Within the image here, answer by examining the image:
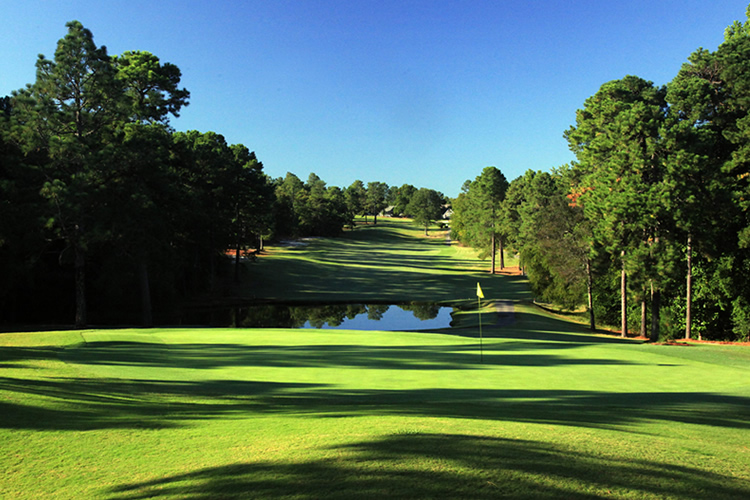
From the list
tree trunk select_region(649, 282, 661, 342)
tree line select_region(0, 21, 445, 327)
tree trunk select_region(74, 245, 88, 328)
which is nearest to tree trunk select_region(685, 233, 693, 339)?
tree trunk select_region(649, 282, 661, 342)

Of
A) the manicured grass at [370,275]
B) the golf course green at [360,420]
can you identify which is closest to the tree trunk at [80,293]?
the golf course green at [360,420]

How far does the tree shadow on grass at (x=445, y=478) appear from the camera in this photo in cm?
418

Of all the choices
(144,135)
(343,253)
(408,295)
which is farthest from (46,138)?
(343,253)

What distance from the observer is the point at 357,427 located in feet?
21.2

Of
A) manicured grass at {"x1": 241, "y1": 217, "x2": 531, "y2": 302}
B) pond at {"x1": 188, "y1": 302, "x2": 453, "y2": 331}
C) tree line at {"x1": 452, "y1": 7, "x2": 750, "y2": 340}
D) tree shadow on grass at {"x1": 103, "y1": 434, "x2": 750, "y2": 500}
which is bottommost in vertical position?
pond at {"x1": 188, "y1": 302, "x2": 453, "y2": 331}

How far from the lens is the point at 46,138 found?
27.5m

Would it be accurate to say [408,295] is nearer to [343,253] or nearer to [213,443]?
[343,253]

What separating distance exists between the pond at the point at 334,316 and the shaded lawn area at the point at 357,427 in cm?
2169

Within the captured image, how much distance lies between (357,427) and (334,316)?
36.0m

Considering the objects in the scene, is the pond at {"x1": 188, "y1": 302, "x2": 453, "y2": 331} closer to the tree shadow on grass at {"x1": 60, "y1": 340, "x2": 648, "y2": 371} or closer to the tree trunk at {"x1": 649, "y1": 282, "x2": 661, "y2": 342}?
the tree trunk at {"x1": 649, "y1": 282, "x2": 661, "y2": 342}

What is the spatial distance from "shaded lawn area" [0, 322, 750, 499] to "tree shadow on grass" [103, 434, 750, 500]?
0.9 inches

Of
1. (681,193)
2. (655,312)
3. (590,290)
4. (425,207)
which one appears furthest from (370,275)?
(425,207)

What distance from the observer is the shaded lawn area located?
4457 mm

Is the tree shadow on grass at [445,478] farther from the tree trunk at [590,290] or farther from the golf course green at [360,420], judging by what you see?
the tree trunk at [590,290]
